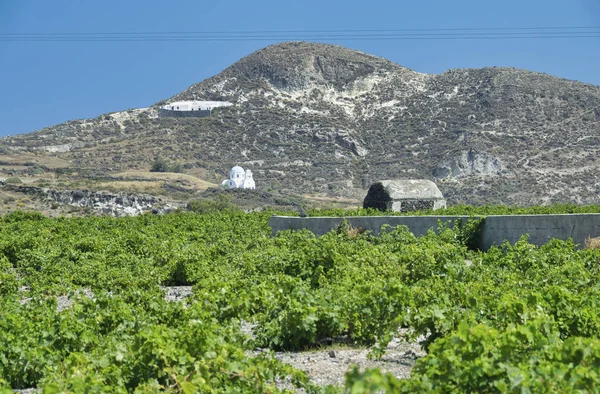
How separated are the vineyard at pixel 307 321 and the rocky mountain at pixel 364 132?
54.9 m

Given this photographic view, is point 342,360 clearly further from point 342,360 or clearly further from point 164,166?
point 164,166

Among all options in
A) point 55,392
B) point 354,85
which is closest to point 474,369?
point 55,392

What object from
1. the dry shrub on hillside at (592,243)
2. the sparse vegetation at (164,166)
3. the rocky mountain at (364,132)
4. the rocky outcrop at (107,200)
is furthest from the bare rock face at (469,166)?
the dry shrub on hillside at (592,243)

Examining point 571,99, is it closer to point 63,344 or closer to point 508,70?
point 508,70

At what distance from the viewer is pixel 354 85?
364 feet

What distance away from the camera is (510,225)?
17750 mm

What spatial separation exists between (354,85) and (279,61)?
1133cm

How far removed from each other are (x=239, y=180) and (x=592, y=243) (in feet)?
216

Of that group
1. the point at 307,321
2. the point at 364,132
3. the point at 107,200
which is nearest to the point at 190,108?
the point at 364,132

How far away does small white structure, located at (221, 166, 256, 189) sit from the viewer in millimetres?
78569

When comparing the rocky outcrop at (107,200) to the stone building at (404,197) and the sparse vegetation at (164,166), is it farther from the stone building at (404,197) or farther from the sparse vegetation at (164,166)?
the stone building at (404,197)

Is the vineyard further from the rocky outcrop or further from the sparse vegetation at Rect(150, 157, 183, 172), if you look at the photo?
the sparse vegetation at Rect(150, 157, 183, 172)

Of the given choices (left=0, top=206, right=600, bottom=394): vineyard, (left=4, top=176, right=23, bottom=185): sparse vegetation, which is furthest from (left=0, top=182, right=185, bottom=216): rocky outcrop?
(left=0, top=206, right=600, bottom=394): vineyard

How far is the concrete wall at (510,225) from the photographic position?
1612 cm
